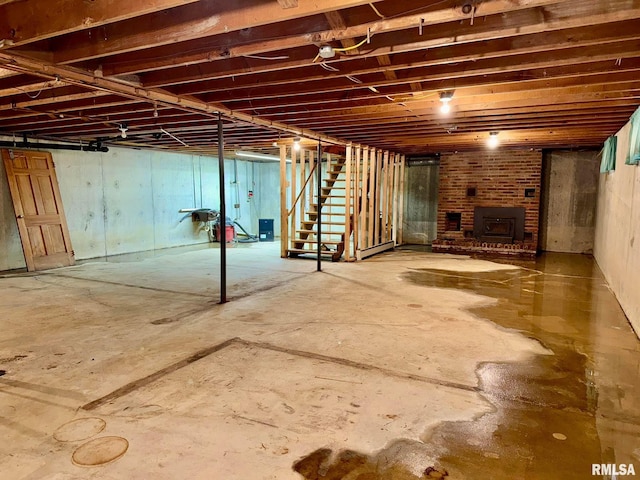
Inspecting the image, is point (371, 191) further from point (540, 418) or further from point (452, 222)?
point (540, 418)

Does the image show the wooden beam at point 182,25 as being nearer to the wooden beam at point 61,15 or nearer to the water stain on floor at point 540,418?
the wooden beam at point 61,15

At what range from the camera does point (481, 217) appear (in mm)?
9930

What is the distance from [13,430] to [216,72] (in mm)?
3038

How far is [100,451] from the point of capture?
6.82 ft

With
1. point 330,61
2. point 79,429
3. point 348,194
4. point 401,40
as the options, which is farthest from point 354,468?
point 348,194

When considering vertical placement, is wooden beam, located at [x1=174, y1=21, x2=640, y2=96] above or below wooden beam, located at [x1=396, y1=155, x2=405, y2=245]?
above

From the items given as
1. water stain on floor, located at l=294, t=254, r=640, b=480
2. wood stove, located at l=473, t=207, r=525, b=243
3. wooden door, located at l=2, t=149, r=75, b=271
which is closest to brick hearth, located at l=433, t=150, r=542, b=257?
wood stove, located at l=473, t=207, r=525, b=243

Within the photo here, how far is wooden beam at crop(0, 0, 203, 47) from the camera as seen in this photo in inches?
92.7

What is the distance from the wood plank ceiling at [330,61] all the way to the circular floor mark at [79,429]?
243 centimetres

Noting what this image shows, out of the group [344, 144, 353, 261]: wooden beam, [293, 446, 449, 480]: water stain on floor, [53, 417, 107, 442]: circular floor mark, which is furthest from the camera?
[344, 144, 353, 261]: wooden beam

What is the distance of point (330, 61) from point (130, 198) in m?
7.60

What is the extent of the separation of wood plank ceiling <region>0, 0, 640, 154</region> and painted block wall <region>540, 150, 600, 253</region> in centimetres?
370

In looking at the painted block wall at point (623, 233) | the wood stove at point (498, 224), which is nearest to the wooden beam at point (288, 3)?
the painted block wall at point (623, 233)

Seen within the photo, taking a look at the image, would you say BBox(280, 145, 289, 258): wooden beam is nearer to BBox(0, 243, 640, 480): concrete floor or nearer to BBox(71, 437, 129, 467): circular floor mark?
BBox(0, 243, 640, 480): concrete floor
